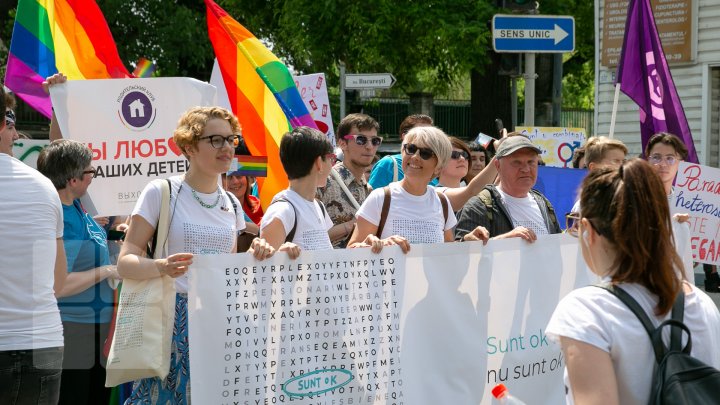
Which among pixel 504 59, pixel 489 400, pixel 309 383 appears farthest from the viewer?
pixel 504 59

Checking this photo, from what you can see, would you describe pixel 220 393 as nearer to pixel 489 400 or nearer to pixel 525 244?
pixel 489 400

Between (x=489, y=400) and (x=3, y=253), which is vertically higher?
(x=3, y=253)

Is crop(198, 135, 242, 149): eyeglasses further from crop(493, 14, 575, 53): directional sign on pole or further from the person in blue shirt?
crop(493, 14, 575, 53): directional sign on pole

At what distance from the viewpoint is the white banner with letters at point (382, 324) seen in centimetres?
401

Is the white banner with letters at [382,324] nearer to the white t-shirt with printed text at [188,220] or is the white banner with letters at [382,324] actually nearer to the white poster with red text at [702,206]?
the white t-shirt with printed text at [188,220]

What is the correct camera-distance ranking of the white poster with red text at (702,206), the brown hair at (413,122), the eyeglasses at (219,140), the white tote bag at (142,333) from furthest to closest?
the white poster with red text at (702,206) < the brown hair at (413,122) < the eyeglasses at (219,140) < the white tote bag at (142,333)

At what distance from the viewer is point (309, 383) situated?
417 cm

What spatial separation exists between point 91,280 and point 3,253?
150 centimetres

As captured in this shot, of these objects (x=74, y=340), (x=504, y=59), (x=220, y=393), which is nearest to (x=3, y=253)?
(x=220, y=393)

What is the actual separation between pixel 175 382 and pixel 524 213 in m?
2.03

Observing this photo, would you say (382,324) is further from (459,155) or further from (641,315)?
(459,155)

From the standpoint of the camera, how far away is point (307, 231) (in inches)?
175

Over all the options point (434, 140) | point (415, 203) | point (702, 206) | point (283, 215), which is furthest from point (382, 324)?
point (702, 206)

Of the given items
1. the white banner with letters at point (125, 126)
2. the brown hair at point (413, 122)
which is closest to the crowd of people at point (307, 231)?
the white banner with letters at point (125, 126)
